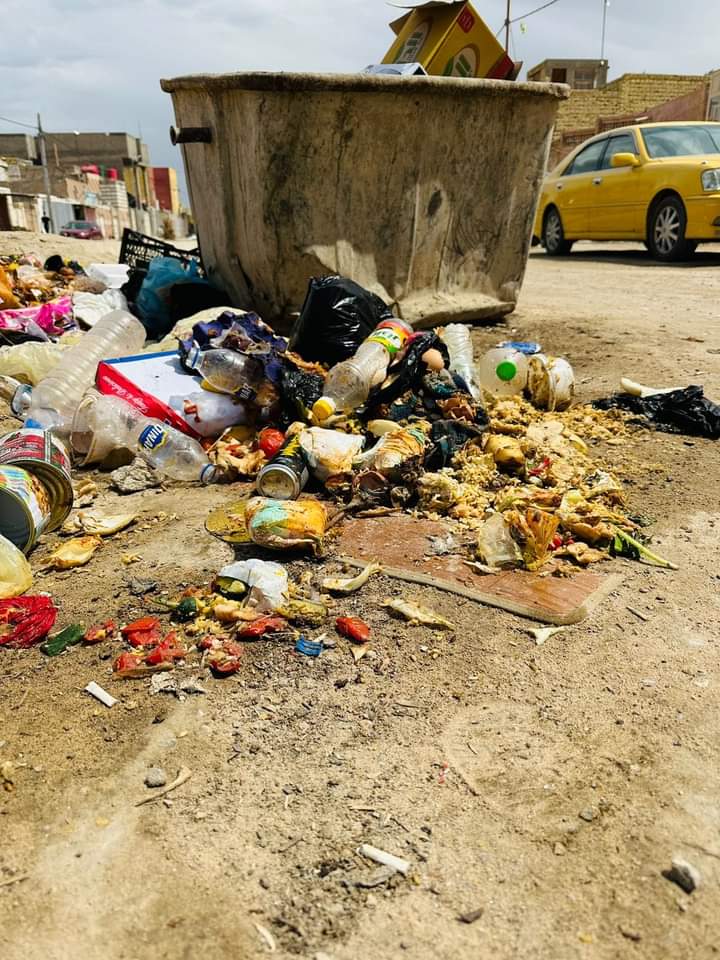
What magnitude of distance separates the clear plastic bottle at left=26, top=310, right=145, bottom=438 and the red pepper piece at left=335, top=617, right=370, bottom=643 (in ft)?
7.50

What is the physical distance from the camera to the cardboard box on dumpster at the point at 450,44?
541 centimetres

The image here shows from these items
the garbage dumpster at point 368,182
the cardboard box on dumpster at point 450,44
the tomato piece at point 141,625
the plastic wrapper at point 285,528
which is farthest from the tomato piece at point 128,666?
the cardboard box on dumpster at point 450,44

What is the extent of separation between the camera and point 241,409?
4109 millimetres

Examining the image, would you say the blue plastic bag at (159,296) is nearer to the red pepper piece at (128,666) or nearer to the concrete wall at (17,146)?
the red pepper piece at (128,666)

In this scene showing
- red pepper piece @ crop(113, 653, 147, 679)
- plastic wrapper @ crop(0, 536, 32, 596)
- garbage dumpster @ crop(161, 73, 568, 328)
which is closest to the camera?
red pepper piece @ crop(113, 653, 147, 679)

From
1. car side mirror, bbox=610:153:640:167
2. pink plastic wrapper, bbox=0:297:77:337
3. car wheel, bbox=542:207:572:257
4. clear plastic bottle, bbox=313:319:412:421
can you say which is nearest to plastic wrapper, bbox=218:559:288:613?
clear plastic bottle, bbox=313:319:412:421

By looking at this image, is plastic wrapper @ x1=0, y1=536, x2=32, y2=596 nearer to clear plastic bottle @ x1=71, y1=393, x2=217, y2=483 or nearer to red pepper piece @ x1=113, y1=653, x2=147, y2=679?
red pepper piece @ x1=113, y1=653, x2=147, y2=679

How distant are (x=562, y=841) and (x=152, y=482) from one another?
101 inches

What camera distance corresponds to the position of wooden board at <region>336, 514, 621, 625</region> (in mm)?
2400

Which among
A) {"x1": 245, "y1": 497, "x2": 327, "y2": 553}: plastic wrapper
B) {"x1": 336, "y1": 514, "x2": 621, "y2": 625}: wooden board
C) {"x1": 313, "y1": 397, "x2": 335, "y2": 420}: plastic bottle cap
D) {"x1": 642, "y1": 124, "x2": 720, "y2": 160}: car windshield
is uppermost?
{"x1": 642, "y1": 124, "x2": 720, "y2": 160}: car windshield

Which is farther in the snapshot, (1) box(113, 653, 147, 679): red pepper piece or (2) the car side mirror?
(2) the car side mirror

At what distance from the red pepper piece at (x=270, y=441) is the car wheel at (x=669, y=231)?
22.6ft

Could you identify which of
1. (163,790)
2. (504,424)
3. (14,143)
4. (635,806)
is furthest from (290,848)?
(14,143)

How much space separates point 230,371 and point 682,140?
7.55 metres
